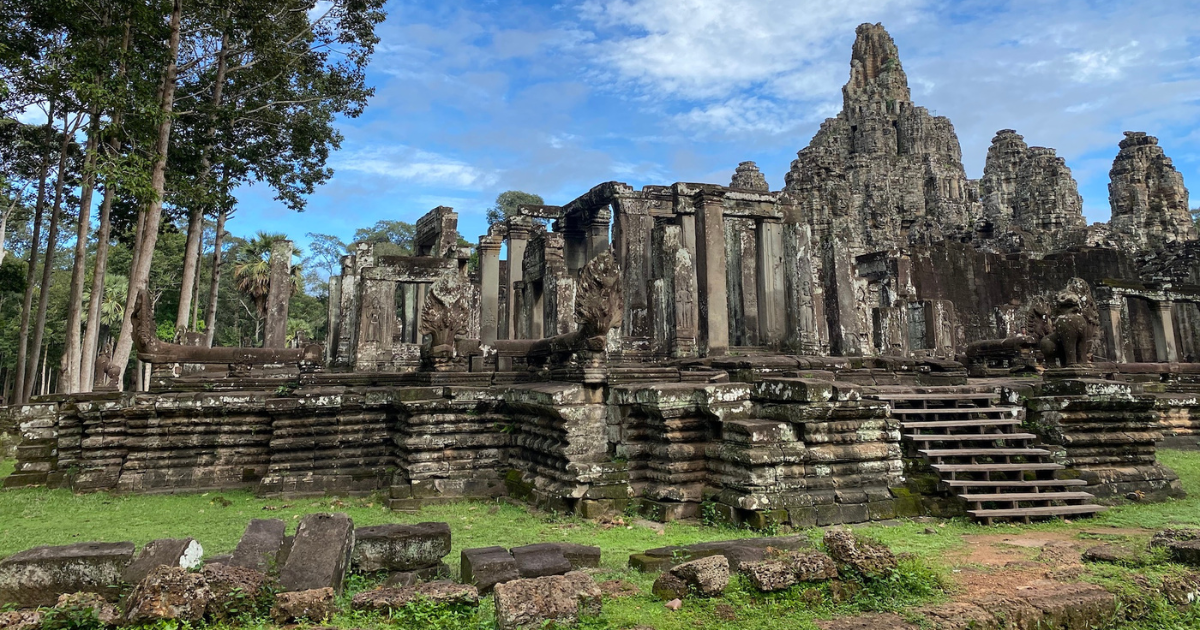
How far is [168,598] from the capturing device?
314 cm

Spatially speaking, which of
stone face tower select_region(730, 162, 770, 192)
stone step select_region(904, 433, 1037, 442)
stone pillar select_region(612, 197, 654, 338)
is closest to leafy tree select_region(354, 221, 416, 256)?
stone face tower select_region(730, 162, 770, 192)

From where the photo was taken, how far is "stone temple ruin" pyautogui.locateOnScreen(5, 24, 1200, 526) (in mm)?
6637

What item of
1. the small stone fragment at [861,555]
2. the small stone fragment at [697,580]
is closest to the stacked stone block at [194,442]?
the small stone fragment at [697,580]

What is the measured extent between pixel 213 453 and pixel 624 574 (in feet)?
22.4

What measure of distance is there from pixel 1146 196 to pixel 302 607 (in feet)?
135

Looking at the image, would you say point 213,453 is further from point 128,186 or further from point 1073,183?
point 1073,183

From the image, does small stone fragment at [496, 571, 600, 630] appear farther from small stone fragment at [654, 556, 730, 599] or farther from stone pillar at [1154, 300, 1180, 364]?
stone pillar at [1154, 300, 1180, 364]

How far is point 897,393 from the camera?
7.60 meters

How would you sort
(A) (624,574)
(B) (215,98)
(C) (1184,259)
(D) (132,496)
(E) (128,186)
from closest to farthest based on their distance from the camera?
(A) (624,574) < (D) (132,496) < (E) (128,186) < (B) (215,98) < (C) (1184,259)

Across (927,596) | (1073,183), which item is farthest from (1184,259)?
(927,596)

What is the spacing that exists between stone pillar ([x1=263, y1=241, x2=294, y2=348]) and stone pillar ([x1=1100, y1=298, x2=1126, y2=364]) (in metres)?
24.7

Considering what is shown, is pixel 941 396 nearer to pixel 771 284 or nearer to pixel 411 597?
pixel 411 597

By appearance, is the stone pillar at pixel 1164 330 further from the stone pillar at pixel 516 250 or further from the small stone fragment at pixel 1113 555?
the small stone fragment at pixel 1113 555

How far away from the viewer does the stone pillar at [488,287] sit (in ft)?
57.0
